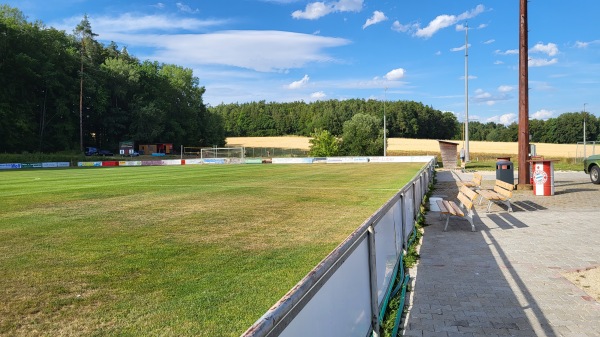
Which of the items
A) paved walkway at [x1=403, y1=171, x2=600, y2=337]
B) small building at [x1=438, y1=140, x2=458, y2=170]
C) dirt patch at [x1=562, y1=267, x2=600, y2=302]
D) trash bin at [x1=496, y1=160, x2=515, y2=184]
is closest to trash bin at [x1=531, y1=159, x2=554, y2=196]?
trash bin at [x1=496, y1=160, x2=515, y2=184]

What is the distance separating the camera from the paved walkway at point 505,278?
4.32 metres

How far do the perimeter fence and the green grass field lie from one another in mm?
1318

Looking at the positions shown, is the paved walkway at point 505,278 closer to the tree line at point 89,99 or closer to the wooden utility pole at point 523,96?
the wooden utility pole at point 523,96

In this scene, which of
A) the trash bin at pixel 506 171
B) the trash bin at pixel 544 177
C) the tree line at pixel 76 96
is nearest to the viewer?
the trash bin at pixel 544 177

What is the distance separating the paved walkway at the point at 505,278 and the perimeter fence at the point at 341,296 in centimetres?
77

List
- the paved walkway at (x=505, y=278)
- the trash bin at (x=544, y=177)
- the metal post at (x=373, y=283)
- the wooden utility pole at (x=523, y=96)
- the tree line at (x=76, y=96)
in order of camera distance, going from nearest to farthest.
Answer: the metal post at (x=373, y=283) → the paved walkway at (x=505, y=278) → the trash bin at (x=544, y=177) → the wooden utility pole at (x=523, y=96) → the tree line at (x=76, y=96)

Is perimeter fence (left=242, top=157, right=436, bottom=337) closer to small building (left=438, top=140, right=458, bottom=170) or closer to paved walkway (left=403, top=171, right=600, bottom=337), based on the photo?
paved walkway (left=403, top=171, right=600, bottom=337)

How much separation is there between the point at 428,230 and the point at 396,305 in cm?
492

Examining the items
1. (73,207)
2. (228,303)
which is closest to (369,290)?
(228,303)

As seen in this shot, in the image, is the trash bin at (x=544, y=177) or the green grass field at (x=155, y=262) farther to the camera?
the trash bin at (x=544, y=177)

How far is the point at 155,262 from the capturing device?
21.9ft

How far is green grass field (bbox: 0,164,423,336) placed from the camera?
177 inches

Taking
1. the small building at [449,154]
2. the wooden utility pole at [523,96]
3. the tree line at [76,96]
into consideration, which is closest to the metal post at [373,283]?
the wooden utility pole at [523,96]

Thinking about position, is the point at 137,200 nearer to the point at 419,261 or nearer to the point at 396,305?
the point at 419,261
